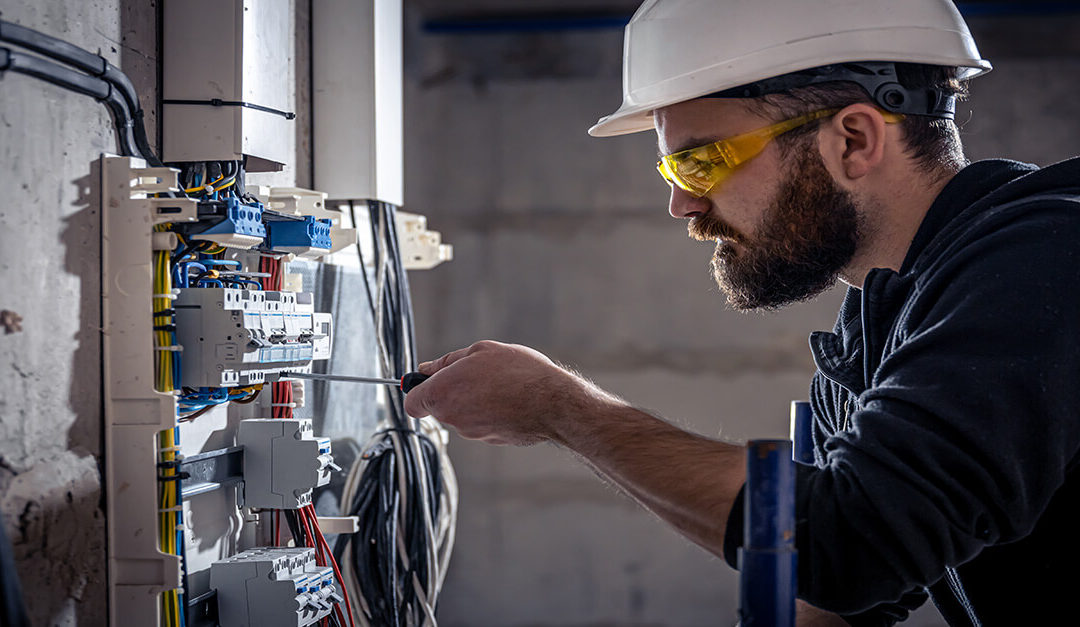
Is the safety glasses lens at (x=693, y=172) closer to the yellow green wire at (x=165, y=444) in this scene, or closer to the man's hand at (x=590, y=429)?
the man's hand at (x=590, y=429)

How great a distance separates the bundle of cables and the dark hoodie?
0.93 metres

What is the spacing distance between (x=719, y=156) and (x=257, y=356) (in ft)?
2.07

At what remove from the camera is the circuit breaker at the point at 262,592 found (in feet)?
3.94

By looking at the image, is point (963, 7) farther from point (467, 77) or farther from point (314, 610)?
point (314, 610)

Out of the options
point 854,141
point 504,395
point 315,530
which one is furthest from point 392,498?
point 854,141

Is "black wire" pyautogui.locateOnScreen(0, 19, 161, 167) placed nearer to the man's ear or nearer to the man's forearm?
the man's forearm

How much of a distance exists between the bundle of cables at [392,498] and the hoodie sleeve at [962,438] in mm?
964

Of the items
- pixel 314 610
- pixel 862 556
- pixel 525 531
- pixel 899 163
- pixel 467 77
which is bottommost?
pixel 525 531

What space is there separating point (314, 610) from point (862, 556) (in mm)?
799

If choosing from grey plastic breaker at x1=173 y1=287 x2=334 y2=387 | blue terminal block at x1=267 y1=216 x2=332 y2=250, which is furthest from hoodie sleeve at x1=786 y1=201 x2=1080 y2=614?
blue terminal block at x1=267 y1=216 x2=332 y2=250

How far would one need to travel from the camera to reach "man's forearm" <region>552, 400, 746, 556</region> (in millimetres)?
838

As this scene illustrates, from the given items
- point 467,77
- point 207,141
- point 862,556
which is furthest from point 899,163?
point 467,77

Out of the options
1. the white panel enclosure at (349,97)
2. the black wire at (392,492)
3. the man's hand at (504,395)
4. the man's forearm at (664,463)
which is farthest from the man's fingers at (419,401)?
the white panel enclosure at (349,97)

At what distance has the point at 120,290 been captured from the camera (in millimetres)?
1048
